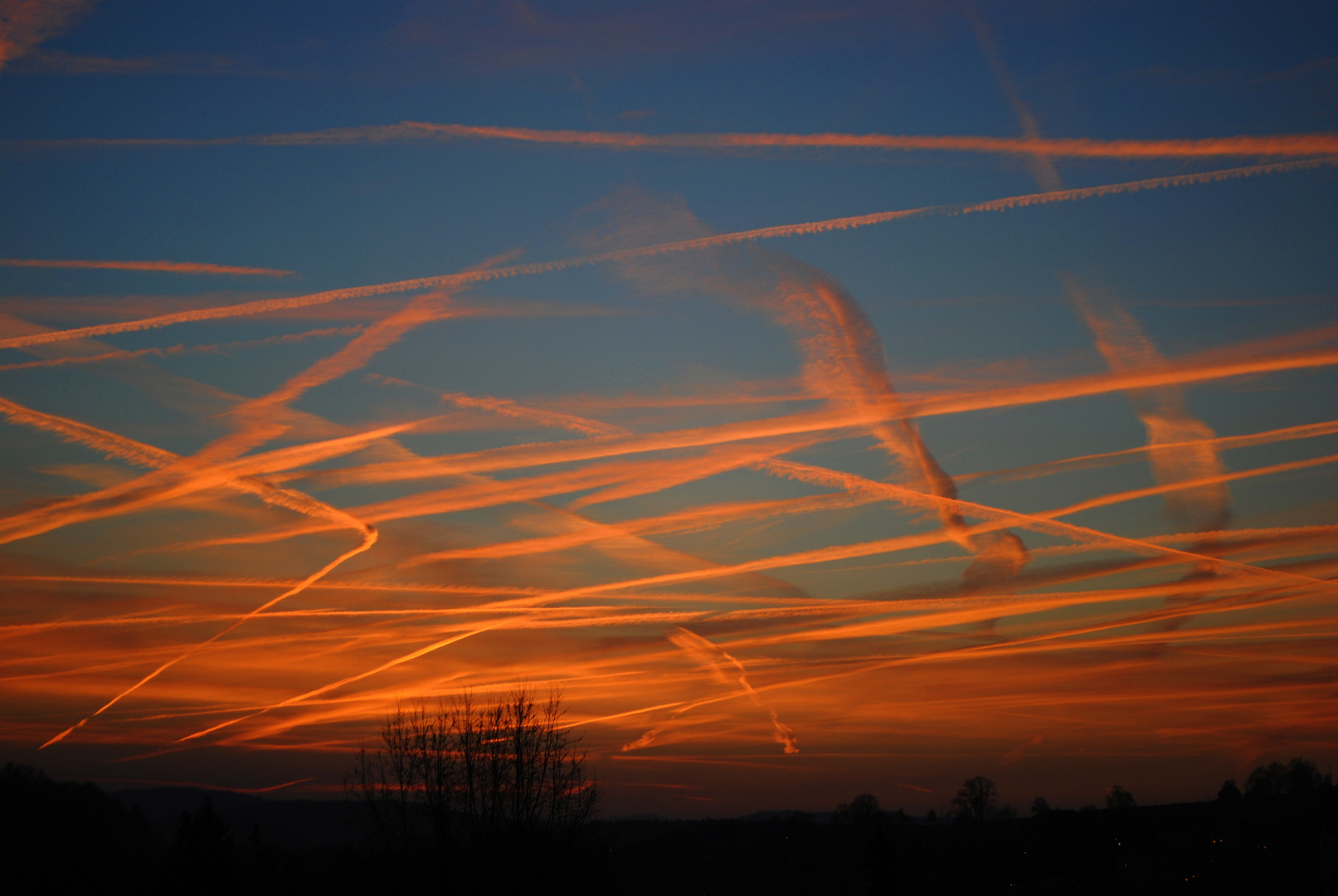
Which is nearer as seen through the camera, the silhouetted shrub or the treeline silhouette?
the treeline silhouette

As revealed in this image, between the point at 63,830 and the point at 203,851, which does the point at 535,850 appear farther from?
A: the point at 63,830

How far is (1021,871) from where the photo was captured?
14350 cm

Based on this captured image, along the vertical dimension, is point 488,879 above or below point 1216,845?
above

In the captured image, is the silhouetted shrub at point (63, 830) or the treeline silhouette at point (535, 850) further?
the silhouetted shrub at point (63, 830)

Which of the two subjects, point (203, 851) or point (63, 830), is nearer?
point (203, 851)

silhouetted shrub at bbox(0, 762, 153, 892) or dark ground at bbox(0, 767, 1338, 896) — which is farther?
silhouetted shrub at bbox(0, 762, 153, 892)

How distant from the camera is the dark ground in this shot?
3841cm

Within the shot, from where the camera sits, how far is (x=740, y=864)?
655 ft

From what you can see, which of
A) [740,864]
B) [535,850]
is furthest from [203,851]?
[740,864]

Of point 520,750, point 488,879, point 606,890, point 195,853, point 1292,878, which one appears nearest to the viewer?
point 488,879

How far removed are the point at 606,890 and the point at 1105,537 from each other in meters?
33.2

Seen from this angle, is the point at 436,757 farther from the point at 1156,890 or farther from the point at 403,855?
the point at 1156,890

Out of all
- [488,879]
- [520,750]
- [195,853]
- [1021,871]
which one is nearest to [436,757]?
[520,750]

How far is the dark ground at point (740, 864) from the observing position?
126 feet
